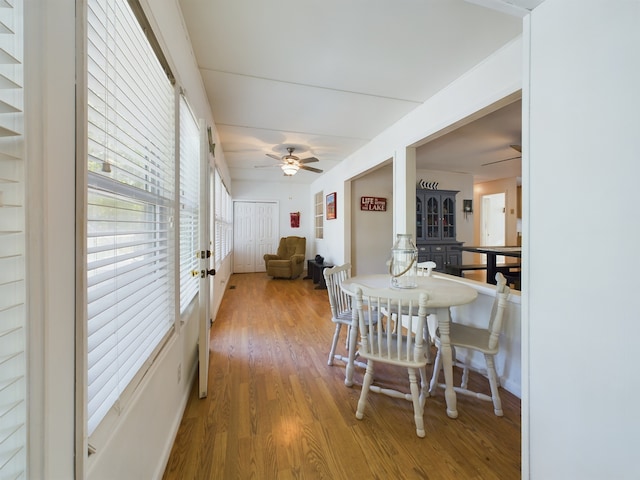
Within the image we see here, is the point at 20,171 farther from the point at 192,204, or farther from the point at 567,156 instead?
the point at 192,204

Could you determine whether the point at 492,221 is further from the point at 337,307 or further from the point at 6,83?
the point at 6,83

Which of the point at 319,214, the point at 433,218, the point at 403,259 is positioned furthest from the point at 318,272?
the point at 403,259

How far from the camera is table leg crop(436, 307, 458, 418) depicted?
1775 mm

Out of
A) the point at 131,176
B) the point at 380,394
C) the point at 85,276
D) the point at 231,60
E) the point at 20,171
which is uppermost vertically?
the point at 231,60

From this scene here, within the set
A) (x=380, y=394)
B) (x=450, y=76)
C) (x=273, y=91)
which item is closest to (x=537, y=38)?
(x=450, y=76)

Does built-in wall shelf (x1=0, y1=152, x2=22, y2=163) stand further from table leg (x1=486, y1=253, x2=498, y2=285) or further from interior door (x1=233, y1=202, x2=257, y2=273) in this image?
interior door (x1=233, y1=202, x2=257, y2=273)

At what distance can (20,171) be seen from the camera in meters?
0.53

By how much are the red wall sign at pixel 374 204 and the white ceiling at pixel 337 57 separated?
5.60 feet

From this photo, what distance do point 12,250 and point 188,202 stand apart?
1808mm

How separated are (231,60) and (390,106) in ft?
5.16

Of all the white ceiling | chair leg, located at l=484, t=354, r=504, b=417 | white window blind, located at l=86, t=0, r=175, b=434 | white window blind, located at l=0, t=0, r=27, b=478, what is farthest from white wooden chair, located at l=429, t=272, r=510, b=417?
white window blind, located at l=0, t=0, r=27, b=478

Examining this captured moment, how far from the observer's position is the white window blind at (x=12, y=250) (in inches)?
19.4

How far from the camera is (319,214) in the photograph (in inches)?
265

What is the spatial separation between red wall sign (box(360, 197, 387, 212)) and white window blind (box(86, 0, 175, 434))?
13.2 ft
